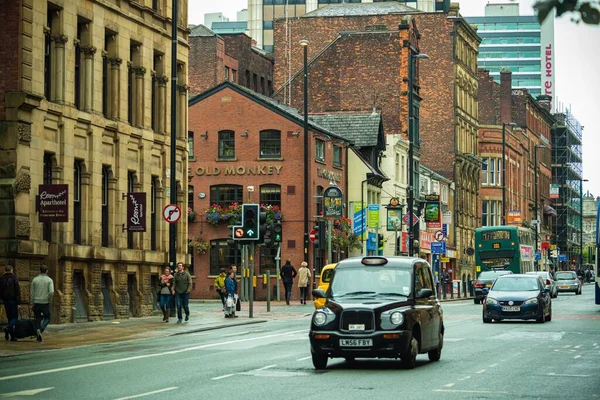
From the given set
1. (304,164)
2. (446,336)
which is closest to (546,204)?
(304,164)

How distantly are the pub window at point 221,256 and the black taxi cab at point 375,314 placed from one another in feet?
140

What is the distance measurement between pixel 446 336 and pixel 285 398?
15066 mm

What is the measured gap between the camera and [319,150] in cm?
6550

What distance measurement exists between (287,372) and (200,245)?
1758 inches

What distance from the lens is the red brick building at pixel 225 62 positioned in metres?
84.7

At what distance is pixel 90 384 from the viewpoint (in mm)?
16875

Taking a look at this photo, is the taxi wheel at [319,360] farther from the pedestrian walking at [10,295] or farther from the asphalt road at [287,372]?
the pedestrian walking at [10,295]

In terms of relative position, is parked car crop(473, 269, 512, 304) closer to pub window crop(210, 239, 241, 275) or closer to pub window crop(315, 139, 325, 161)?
pub window crop(315, 139, 325, 161)

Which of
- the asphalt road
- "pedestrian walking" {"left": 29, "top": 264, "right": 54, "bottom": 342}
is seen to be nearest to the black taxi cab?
the asphalt road

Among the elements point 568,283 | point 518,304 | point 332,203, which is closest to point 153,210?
point 518,304

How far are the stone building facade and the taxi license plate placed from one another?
1473 cm

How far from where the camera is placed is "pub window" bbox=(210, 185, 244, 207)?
64.0 m

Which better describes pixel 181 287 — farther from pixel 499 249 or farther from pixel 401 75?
pixel 401 75

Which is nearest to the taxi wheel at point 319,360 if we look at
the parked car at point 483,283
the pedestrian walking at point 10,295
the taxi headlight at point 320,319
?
the taxi headlight at point 320,319
